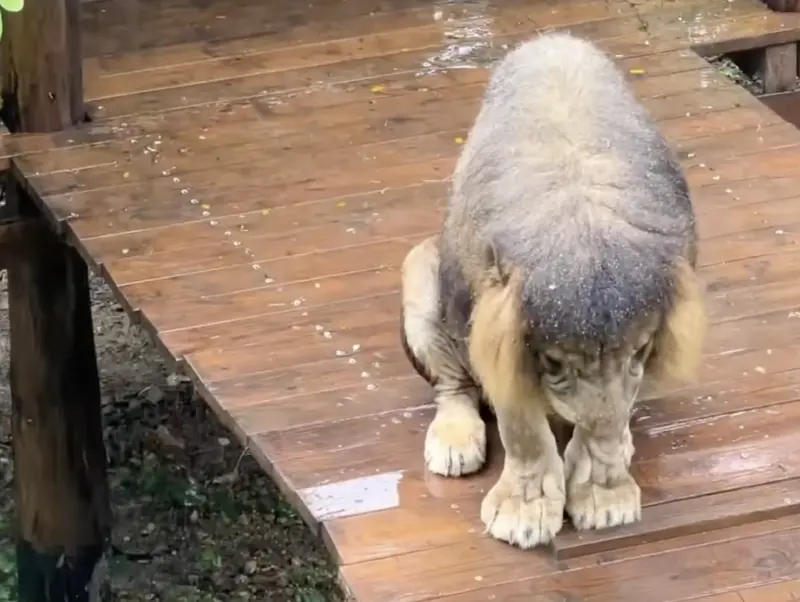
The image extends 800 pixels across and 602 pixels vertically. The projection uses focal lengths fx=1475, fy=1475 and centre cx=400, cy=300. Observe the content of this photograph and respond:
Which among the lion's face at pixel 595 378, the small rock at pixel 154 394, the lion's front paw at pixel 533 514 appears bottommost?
the small rock at pixel 154 394

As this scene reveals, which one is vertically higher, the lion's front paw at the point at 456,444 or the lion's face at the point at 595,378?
the lion's face at the point at 595,378

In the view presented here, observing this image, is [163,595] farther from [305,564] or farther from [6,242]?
[6,242]

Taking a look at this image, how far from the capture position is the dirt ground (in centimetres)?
505

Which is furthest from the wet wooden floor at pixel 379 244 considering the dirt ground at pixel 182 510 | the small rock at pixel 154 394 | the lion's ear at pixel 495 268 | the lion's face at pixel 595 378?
the small rock at pixel 154 394

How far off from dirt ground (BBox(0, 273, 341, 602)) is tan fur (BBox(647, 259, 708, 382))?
2.79 m

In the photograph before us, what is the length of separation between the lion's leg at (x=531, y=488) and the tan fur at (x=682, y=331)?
25 centimetres

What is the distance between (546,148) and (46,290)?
2.21 meters

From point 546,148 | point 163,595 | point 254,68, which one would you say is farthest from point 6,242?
point 546,148

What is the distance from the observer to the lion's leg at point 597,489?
8.52 ft

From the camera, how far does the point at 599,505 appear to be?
8.59 ft

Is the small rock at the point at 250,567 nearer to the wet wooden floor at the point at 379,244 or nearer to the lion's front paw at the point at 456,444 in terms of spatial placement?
the wet wooden floor at the point at 379,244

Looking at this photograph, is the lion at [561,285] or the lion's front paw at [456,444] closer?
the lion at [561,285]

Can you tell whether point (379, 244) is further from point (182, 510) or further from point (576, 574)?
point (182, 510)

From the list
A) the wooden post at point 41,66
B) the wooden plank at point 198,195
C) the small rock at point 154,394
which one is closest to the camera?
the wooden plank at point 198,195
